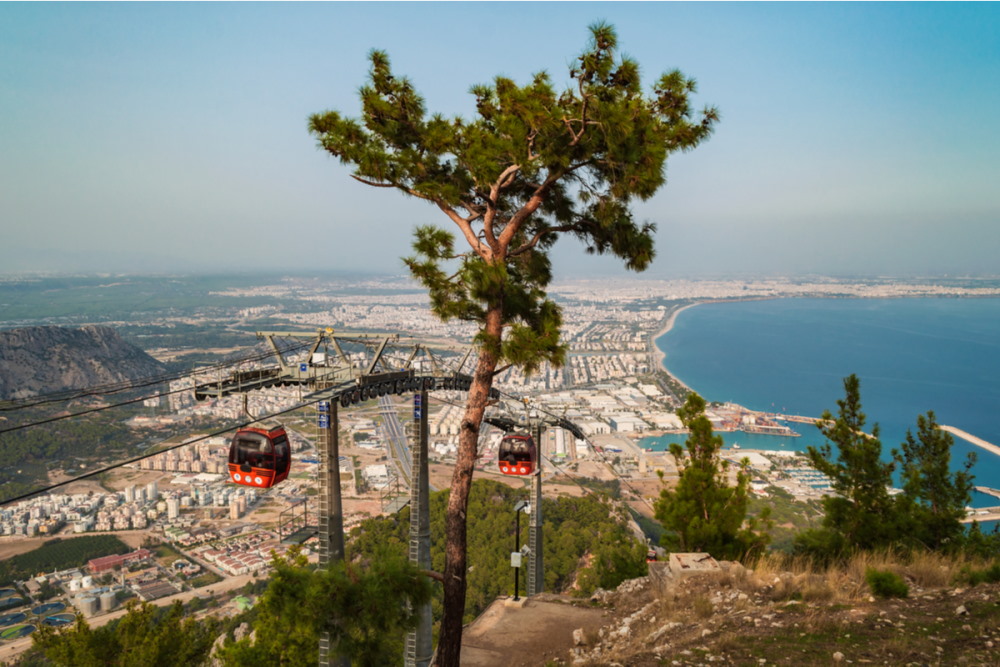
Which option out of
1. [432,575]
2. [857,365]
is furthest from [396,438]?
[857,365]

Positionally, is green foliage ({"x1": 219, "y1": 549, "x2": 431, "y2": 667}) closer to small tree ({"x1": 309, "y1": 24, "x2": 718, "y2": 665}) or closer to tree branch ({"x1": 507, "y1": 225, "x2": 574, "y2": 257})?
small tree ({"x1": 309, "y1": 24, "x2": 718, "y2": 665})

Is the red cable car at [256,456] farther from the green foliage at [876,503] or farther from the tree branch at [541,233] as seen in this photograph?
the green foliage at [876,503]

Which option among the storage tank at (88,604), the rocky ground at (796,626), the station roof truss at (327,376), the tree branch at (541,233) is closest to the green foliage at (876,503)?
the rocky ground at (796,626)

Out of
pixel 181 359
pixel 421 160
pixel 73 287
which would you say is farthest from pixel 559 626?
pixel 73 287

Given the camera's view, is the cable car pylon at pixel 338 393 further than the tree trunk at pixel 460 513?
Yes

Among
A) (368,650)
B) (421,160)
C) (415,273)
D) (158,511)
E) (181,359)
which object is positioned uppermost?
(421,160)

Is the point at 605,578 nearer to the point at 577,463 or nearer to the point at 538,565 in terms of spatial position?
the point at 538,565
